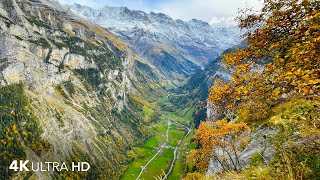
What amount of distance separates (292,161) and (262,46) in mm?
6795

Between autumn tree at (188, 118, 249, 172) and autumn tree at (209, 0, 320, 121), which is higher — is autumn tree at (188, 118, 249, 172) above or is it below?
below

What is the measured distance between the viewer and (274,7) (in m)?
14.4

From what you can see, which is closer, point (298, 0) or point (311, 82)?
point (311, 82)

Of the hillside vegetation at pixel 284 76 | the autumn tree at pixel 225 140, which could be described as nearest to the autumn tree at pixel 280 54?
the hillside vegetation at pixel 284 76

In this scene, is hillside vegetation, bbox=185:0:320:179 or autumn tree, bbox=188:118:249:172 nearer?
hillside vegetation, bbox=185:0:320:179

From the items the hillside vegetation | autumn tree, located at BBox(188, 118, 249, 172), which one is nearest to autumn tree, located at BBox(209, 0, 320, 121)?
the hillside vegetation

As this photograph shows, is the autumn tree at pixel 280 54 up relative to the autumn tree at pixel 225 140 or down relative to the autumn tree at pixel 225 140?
→ up

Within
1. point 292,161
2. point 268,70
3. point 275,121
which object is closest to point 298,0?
point 268,70

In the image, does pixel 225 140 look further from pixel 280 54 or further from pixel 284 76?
pixel 284 76

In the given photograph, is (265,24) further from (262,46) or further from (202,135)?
(202,135)

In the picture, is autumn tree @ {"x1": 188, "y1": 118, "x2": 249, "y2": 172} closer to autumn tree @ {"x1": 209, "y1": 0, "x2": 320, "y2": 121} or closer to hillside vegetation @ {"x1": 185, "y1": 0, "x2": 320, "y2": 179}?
hillside vegetation @ {"x1": 185, "y1": 0, "x2": 320, "y2": 179}

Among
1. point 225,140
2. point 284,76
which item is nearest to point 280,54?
point 284,76

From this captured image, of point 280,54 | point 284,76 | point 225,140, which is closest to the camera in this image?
point 284,76

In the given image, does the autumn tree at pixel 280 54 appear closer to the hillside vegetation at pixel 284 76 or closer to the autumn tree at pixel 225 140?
the hillside vegetation at pixel 284 76
